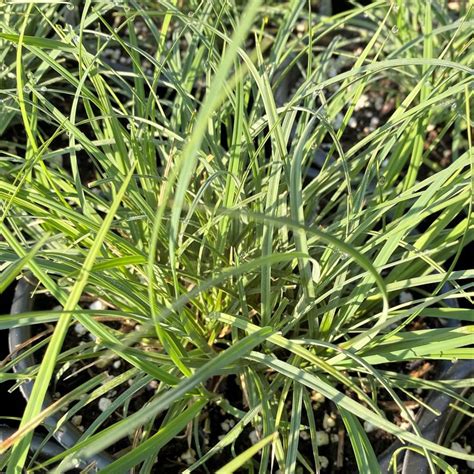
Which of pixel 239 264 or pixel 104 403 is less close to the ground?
pixel 239 264

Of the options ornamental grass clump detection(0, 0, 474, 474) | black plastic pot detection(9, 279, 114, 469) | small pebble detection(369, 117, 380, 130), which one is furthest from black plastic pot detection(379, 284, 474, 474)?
small pebble detection(369, 117, 380, 130)

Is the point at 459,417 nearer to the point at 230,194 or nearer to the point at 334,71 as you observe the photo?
the point at 230,194

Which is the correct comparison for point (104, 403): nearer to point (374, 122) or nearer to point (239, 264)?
point (239, 264)

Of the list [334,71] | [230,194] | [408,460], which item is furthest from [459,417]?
[334,71]

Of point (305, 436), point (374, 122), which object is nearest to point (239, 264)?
point (305, 436)

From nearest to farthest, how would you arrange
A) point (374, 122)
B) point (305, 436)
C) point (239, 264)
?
point (239, 264)
point (305, 436)
point (374, 122)

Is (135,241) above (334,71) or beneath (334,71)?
beneath
